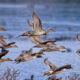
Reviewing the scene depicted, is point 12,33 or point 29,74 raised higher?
point 29,74

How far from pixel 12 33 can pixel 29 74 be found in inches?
290

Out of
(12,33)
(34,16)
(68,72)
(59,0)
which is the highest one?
(34,16)

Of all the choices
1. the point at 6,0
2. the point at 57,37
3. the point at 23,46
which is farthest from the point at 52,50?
the point at 6,0

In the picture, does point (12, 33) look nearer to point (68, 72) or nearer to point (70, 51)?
point (70, 51)

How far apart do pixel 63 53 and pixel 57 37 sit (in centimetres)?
359

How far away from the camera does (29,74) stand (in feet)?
27.1

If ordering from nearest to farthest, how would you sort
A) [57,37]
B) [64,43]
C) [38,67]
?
1. [38,67]
2. [64,43]
3. [57,37]

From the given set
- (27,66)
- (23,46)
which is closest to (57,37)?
(23,46)

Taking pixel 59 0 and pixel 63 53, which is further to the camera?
pixel 59 0

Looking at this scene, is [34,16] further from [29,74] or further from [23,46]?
[23,46]

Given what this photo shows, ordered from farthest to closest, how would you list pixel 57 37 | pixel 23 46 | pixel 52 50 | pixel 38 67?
pixel 57 37 → pixel 23 46 → pixel 52 50 → pixel 38 67

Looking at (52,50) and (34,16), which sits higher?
(34,16)

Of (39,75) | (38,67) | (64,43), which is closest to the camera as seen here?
(39,75)

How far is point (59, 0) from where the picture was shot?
55094 mm
